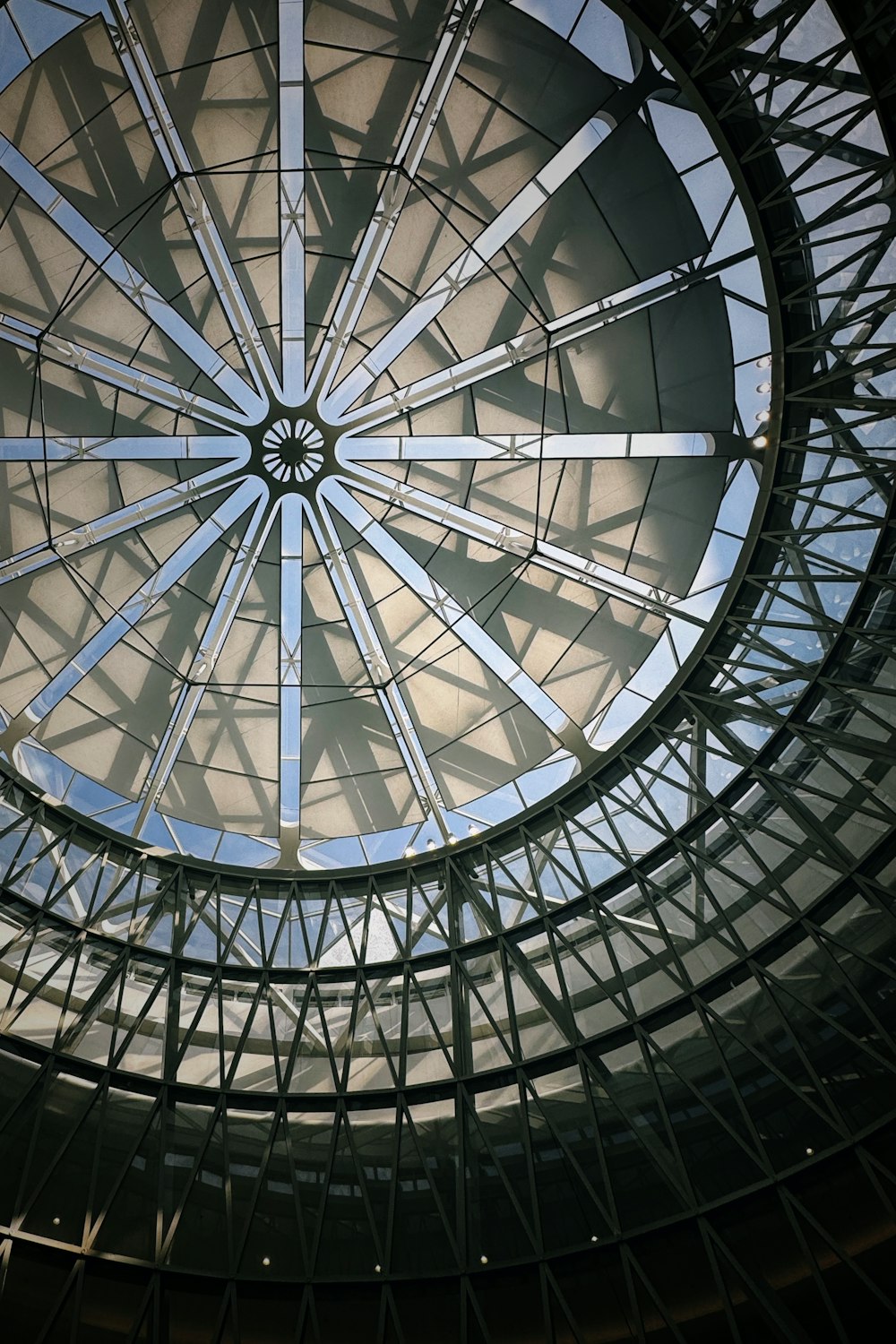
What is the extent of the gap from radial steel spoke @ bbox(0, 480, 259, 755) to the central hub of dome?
0.75 meters

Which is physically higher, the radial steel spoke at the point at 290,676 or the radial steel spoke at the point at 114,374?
the radial steel spoke at the point at 114,374

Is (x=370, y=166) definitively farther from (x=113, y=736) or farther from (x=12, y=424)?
(x=113, y=736)

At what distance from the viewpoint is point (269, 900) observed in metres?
27.1

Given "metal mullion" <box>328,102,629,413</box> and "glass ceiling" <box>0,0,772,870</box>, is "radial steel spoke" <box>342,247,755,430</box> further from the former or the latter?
"metal mullion" <box>328,102,629,413</box>

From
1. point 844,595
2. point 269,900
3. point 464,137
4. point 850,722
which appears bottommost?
point 850,722

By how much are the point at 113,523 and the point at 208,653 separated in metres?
4.02

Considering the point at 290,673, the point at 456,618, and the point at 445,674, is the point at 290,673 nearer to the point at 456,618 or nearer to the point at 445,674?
the point at 445,674

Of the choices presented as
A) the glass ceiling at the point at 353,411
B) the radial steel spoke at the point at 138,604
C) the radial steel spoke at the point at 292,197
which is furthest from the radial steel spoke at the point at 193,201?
the radial steel spoke at the point at 138,604

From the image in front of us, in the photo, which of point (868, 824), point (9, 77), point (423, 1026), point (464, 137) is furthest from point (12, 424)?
point (868, 824)

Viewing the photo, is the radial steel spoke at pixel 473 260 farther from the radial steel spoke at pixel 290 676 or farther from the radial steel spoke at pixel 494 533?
the radial steel spoke at pixel 290 676

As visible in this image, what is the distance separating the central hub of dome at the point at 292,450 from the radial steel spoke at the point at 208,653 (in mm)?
759

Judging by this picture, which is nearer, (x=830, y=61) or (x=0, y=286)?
(x=830, y=61)

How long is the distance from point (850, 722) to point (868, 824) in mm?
2185

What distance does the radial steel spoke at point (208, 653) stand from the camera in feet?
85.4
